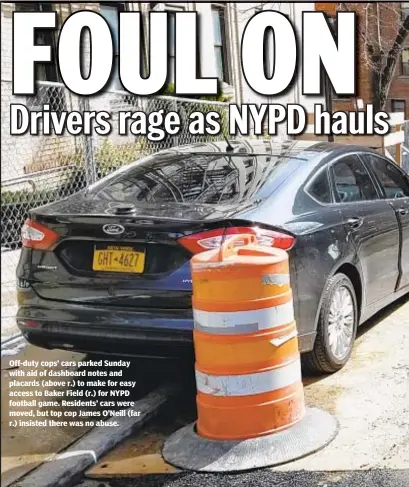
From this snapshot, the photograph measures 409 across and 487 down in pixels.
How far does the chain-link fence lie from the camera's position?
9.66 feet

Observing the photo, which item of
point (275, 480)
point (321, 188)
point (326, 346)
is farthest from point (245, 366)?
point (321, 188)

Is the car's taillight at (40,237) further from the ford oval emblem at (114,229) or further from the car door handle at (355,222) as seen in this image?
the car door handle at (355,222)

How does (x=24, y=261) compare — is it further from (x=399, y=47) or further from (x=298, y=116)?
(x=399, y=47)

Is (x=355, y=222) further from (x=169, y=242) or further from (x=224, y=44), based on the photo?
(x=224, y=44)

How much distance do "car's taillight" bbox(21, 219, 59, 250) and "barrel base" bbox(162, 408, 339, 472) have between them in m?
0.92

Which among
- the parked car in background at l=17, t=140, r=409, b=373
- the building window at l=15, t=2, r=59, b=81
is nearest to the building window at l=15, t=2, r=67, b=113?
the building window at l=15, t=2, r=59, b=81

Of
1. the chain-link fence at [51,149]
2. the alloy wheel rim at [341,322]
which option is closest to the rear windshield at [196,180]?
the chain-link fence at [51,149]

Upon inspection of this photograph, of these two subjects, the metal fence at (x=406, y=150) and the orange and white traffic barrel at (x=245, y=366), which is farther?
the metal fence at (x=406, y=150)

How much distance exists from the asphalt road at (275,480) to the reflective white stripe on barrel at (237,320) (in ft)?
1.72

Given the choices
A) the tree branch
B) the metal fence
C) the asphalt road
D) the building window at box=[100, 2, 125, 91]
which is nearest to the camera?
the asphalt road

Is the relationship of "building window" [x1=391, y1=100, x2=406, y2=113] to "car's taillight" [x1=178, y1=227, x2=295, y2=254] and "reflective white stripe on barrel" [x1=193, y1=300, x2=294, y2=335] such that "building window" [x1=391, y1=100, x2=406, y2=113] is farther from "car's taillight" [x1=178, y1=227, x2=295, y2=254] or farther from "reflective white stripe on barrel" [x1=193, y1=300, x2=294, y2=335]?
"reflective white stripe on barrel" [x1=193, y1=300, x2=294, y2=335]

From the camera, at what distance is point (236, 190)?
3.32m

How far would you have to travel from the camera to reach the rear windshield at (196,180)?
328 cm

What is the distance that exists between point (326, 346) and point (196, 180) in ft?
2.98
